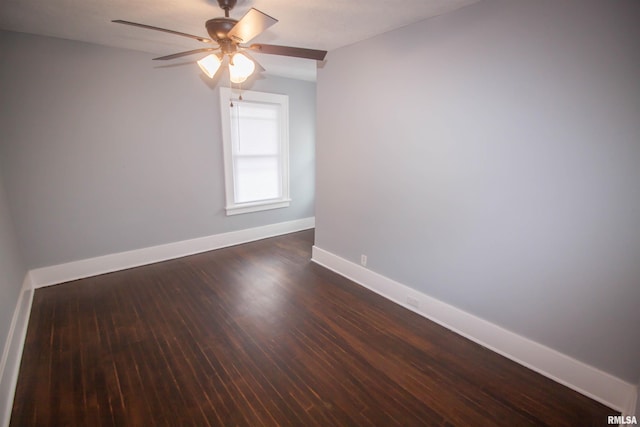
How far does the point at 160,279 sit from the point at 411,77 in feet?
11.0

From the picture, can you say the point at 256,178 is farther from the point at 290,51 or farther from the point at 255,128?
the point at 290,51

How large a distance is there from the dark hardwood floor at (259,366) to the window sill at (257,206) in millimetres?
1444

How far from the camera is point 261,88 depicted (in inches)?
169

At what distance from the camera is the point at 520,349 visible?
7.09ft

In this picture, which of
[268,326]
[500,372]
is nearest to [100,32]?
[268,326]

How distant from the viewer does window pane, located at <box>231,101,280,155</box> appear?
13.9ft

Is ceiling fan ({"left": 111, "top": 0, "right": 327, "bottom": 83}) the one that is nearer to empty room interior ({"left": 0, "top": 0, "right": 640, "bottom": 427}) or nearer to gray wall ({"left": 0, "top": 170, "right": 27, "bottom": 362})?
empty room interior ({"left": 0, "top": 0, "right": 640, "bottom": 427})

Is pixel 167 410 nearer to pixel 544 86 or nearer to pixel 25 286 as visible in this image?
pixel 25 286

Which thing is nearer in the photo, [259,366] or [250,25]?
[250,25]

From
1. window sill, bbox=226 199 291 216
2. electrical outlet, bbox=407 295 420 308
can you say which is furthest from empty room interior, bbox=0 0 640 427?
window sill, bbox=226 199 291 216

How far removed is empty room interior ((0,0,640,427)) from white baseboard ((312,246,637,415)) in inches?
0.5

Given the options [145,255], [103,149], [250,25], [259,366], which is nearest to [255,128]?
[103,149]

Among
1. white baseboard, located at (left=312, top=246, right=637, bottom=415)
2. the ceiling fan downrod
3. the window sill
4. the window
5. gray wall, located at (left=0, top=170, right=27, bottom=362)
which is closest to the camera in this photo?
white baseboard, located at (left=312, top=246, right=637, bottom=415)

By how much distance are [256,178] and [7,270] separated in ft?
9.46
